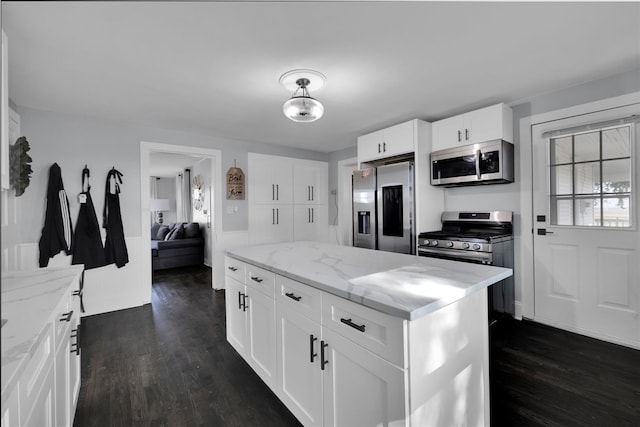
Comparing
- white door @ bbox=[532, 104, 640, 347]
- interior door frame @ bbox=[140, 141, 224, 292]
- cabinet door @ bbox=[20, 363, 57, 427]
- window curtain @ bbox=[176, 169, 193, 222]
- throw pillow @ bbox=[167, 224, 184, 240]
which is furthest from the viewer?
window curtain @ bbox=[176, 169, 193, 222]

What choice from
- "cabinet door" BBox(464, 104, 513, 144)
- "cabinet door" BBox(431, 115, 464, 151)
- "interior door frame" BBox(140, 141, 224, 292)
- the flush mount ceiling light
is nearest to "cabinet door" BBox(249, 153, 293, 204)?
"interior door frame" BBox(140, 141, 224, 292)

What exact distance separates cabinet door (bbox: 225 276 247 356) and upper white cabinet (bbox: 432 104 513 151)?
2.53 meters

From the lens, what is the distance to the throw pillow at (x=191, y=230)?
575cm

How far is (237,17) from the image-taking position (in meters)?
1.60

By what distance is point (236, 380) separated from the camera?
195 cm

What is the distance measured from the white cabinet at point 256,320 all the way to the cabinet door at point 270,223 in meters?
2.23

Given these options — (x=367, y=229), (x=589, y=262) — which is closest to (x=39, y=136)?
(x=367, y=229)

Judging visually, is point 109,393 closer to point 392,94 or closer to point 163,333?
point 163,333

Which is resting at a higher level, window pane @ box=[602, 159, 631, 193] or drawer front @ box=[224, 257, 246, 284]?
window pane @ box=[602, 159, 631, 193]

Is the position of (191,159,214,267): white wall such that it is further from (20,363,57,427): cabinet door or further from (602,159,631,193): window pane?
(602,159,631,193): window pane

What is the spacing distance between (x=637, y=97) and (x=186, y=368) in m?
3.86

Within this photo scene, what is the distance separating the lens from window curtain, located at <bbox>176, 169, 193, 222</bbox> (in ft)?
23.8

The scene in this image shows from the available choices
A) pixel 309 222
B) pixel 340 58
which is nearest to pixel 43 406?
pixel 340 58

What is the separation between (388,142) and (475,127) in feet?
3.04
